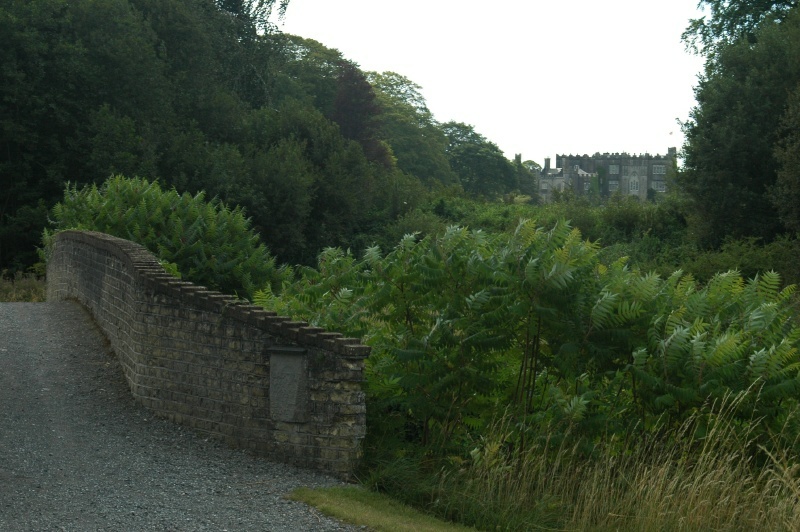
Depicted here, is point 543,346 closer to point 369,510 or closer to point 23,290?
point 369,510

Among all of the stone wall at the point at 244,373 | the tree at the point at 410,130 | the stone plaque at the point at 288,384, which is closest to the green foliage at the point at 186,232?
the stone wall at the point at 244,373

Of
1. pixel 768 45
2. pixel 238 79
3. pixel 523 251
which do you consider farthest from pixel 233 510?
pixel 238 79

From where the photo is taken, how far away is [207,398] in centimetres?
1045

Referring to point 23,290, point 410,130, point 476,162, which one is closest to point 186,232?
point 23,290

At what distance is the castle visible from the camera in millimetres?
144750

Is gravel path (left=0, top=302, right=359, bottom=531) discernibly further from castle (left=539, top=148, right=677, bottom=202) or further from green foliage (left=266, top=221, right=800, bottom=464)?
castle (left=539, top=148, right=677, bottom=202)

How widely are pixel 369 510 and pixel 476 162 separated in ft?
325

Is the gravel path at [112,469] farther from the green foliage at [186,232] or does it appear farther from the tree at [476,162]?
the tree at [476,162]

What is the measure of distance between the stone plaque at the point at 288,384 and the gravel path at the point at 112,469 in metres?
0.49

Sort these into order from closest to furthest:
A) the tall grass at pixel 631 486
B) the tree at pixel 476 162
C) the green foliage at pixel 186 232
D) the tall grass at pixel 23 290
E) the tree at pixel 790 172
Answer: the tall grass at pixel 631 486
the green foliage at pixel 186 232
the tall grass at pixel 23 290
the tree at pixel 790 172
the tree at pixel 476 162

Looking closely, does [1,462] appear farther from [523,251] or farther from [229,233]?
[229,233]

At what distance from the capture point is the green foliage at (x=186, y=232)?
20.1m

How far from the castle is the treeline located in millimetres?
89257

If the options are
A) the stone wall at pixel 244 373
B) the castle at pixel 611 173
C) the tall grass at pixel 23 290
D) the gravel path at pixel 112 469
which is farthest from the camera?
the castle at pixel 611 173
